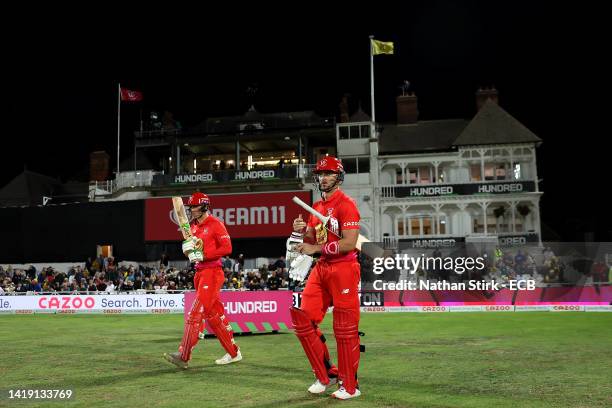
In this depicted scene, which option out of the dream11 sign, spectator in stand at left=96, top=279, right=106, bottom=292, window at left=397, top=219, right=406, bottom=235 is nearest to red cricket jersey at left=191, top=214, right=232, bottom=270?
spectator in stand at left=96, top=279, right=106, bottom=292

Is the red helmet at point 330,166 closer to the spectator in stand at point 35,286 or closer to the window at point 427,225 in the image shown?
the spectator in stand at point 35,286

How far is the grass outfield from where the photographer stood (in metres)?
6.56

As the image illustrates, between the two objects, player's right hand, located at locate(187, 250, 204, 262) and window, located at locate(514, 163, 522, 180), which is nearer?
player's right hand, located at locate(187, 250, 204, 262)

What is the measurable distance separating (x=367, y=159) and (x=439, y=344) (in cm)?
3100

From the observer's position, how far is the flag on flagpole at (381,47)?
39875 mm

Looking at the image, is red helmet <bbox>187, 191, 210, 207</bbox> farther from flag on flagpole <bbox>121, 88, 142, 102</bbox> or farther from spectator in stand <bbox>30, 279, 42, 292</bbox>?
flag on flagpole <bbox>121, 88, 142, 102</bbox>

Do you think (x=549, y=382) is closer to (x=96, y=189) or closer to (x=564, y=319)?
(x=564, y=319)

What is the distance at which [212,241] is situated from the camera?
370 inches

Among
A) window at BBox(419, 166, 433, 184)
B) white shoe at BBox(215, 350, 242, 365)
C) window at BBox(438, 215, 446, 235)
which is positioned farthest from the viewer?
window at BBox(419, 166, 433, 184)

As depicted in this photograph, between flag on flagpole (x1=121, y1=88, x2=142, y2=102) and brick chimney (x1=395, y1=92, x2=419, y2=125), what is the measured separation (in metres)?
20.6

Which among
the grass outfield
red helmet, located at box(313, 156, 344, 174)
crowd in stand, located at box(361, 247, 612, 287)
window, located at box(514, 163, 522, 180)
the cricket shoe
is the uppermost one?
window, located at box(514, 163, 522, 180)

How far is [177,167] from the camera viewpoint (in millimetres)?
44438

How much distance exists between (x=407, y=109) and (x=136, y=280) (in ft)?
86.0

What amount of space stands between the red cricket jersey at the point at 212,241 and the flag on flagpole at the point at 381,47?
107ft
